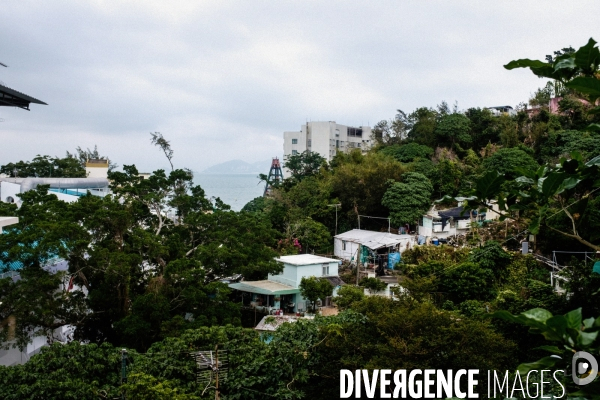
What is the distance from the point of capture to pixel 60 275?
396 inches

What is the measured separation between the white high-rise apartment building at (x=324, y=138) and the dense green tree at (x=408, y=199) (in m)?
15.5

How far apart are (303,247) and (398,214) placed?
406 cm

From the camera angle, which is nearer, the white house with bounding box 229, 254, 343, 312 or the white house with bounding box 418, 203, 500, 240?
the white house with bounding box 229, 254, 343, 312

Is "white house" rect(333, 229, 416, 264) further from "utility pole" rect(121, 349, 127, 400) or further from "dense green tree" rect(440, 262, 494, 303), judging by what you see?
"utility pole" rect(121, 349, 127, 400)

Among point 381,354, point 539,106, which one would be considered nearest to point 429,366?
point 381,354

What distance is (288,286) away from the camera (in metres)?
15.5

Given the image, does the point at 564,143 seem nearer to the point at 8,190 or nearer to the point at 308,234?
the point at 308,234

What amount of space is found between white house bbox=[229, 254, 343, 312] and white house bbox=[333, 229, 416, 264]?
1897 millimetres

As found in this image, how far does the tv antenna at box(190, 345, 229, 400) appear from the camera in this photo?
759cm

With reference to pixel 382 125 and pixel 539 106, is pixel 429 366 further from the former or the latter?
pixel 382 125

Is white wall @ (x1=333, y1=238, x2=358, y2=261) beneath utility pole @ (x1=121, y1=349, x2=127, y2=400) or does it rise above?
above

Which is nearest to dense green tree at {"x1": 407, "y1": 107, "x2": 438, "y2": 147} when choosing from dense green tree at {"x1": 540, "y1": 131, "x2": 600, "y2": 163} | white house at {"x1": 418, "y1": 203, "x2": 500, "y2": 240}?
dense green tree at {"x1": 540, "y1": 131, "x2": 600, "y2": 163}

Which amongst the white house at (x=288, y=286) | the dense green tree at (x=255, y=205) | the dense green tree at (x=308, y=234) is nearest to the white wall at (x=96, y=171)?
the dense green tree at (x=255, y=205)

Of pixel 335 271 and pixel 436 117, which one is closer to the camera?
pixel 335 271
